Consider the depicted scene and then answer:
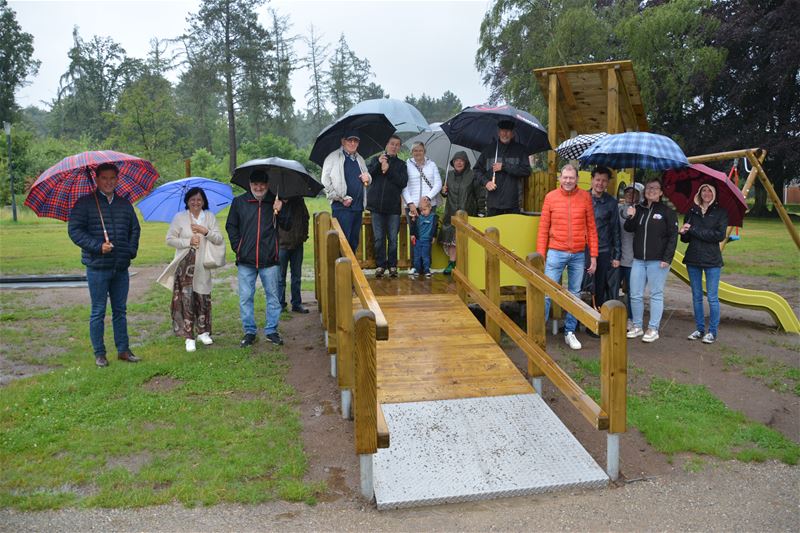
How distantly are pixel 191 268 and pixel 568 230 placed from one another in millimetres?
4100

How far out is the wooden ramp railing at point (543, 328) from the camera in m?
4.44

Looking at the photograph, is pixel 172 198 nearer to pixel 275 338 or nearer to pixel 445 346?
Result: pixel 275 338

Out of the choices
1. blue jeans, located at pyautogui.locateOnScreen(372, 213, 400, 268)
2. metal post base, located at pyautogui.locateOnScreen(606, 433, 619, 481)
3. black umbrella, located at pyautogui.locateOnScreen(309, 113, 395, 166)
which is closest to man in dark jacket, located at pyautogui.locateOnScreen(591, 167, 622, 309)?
blue jeans, located at pyautogui.locateOnScreen(372, 213, 400, 268)

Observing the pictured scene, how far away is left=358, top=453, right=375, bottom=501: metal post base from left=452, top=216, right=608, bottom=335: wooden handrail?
5.62ft

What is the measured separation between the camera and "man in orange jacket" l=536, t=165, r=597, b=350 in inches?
279

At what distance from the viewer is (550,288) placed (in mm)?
5145

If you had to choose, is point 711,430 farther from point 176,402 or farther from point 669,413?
point 176,402

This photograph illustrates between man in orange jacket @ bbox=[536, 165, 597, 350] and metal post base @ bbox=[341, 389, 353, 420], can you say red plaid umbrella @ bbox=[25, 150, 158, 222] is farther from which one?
man in orange jacket @ bbox=[536, 165, 597, 350]

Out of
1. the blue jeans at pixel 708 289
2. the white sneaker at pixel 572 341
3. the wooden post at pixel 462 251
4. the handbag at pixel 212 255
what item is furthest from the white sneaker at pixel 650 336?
the handbag at pixel 212 255

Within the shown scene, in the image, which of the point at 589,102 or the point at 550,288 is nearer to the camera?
the point at 550,288

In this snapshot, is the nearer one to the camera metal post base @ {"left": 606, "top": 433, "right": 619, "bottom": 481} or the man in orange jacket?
metal post base @ {"left": 606, "top": 433, "right": 619, "bottom": 481}

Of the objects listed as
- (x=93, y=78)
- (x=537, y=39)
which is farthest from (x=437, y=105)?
(x=537, y=39)

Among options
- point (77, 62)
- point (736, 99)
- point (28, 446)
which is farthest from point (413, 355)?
point (77, 62)

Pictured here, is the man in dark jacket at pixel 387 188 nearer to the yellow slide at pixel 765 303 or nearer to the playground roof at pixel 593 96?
the playground roof at pixel 593 96
